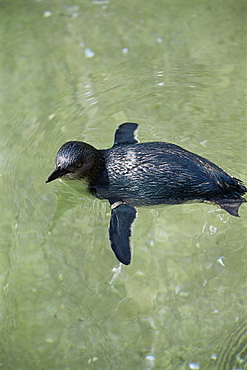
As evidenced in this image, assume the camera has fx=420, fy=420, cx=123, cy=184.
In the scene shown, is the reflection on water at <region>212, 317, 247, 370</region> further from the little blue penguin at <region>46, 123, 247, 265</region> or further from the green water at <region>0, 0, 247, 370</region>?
the little blue penguin at <region>46, 123, 247, 265</region>

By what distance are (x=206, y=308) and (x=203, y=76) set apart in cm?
255

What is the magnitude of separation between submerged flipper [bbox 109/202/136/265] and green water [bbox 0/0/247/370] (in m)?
0.33

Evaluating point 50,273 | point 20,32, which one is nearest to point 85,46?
point 20,32

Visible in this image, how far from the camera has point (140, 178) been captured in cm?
316

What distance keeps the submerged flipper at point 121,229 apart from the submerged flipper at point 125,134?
0.67 meters

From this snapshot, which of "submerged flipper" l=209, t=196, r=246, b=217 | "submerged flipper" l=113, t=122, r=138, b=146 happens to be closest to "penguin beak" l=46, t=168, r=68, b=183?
"submerged flipper" l=113, t=122, r=138, b=146

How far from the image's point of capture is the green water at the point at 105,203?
124 inches

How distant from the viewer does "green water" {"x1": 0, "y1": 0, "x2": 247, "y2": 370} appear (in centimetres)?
315

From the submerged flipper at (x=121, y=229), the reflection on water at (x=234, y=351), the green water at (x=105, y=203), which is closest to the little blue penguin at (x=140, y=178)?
the submerged flipper at (x=121, y=229)

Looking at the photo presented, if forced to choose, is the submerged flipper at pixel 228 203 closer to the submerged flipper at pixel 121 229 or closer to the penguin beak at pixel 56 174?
the submerged flipper at pixel 121 229

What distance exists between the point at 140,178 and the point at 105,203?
72 centimetres

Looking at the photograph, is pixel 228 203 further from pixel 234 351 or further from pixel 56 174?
pixel 56 174

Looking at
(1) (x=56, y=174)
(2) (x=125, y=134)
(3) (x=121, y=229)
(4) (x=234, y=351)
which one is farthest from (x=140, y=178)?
(4) (x=234, y=351)

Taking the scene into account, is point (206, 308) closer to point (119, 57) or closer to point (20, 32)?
point (119, 57)
